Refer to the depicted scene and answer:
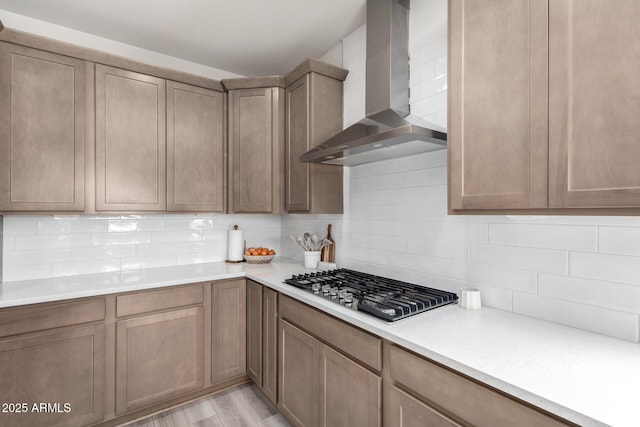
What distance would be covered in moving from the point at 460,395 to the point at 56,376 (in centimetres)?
216

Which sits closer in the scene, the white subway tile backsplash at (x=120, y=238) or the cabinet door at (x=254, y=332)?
the cabinet door at (x=254, y=332)

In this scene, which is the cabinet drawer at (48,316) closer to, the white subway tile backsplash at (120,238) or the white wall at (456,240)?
the white subway tile backsplash at (120,238)

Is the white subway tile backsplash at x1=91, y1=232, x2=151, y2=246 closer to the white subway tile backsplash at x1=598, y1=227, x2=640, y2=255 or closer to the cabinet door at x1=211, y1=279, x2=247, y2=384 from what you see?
the cabinet door at x1=211, y1=279, x2=247, y2=384

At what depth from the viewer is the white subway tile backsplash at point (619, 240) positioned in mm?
1146

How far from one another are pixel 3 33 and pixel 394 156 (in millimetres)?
2448

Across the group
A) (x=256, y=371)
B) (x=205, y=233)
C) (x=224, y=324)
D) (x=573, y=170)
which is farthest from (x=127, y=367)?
(x=573, y=170)

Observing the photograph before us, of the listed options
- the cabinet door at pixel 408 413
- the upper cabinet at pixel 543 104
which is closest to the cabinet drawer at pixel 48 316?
the cabinet door at pixel 408 413

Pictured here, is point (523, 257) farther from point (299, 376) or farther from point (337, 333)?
point (299, 376)

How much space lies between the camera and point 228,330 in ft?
7.94

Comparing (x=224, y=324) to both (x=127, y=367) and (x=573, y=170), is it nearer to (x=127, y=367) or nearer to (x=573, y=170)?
(x=127, y=367)

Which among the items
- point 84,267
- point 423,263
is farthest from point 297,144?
point 84,267

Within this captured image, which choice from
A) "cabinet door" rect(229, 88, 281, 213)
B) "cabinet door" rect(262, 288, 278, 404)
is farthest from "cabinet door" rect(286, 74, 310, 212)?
"cabinet door" rect(262, 288, 278, 404)

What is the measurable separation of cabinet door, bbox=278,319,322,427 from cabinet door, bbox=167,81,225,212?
4.14 feet

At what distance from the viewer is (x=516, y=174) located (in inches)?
46.4
